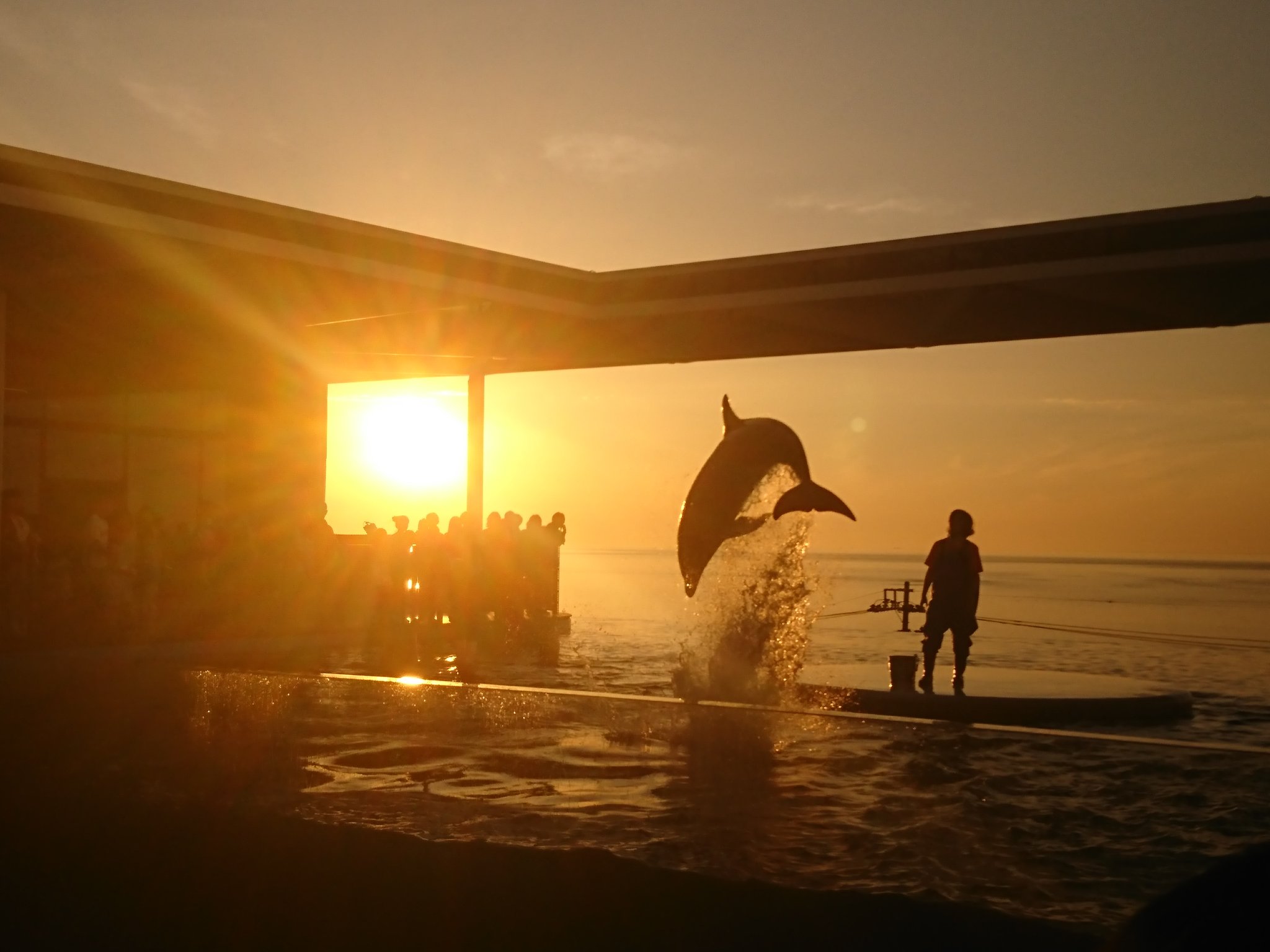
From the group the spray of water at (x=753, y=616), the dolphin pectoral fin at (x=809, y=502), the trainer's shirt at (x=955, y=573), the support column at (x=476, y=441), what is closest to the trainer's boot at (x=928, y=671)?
the trainer's shirt at (x=955, y=573)

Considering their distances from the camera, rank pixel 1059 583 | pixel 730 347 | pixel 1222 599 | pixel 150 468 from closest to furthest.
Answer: pixel 730 347 → pixel 150 468 → pixel 1222 599 → pixel 1059 583

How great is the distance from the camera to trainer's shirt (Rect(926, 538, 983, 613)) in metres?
13.5

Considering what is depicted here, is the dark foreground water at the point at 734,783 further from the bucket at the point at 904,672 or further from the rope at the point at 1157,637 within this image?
the rope at the point at 1157,637

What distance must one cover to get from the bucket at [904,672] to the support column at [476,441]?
11.4 metres

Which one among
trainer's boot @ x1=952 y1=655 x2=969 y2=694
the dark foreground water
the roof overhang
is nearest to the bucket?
trainer's boot @ x1=952 y1=655 x2=969 y2=694

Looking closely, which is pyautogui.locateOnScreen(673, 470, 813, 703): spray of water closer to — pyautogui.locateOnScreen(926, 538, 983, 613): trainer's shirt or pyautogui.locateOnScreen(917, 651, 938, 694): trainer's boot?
pyautogui.locateOnScreen(917, 651, 938, 694): trainer's boot

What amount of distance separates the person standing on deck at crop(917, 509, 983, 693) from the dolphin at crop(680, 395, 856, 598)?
1.87 meters

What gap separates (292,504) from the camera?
23094 mm

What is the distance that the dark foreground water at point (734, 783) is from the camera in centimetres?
616

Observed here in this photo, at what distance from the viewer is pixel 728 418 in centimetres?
1376

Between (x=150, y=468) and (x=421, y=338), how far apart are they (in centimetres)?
762

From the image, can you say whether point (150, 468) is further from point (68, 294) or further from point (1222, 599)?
A: point (1222, 599)

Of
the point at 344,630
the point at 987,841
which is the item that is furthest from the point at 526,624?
the point at 987,841

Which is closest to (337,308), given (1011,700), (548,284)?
(548,284)
